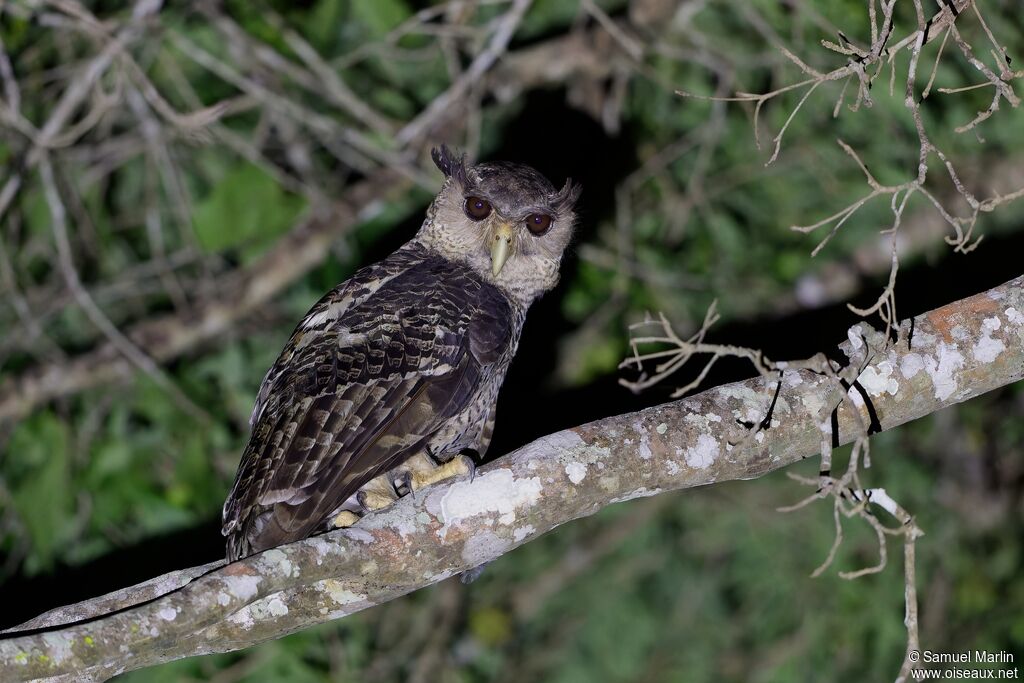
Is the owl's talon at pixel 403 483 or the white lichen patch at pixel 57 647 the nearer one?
the white lichen patch at pixel 57 647

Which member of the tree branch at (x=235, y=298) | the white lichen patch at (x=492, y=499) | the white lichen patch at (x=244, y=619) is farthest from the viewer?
the tree branch at (x=235, y=298)

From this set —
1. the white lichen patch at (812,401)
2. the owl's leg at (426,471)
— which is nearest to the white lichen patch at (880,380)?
the white lichen patch at (812,401)

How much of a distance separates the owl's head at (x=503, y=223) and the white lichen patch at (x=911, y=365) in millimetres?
1372

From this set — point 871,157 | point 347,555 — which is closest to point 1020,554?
point 871,157

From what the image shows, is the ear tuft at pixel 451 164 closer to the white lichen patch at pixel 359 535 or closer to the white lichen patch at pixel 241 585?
the white lichen patch at pixel 359 535

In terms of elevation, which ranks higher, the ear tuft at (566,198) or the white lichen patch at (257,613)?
the ear tuft at (566,198)

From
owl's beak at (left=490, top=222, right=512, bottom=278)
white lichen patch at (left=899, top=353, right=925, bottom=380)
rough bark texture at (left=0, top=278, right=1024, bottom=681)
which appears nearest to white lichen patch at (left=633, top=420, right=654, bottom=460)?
rough bark texture at (left=0, top=278, right=1024, bottom=681)

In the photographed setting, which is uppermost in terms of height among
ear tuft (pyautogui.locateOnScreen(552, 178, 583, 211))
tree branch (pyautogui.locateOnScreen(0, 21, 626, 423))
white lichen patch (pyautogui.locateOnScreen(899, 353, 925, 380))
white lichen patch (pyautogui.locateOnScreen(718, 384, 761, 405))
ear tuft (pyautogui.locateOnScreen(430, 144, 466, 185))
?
ear tuft (pyautogui.locateOnScreen(430, 144, 466, 185))

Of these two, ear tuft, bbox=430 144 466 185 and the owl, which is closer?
the owl

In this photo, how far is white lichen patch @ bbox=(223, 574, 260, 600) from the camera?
232cm

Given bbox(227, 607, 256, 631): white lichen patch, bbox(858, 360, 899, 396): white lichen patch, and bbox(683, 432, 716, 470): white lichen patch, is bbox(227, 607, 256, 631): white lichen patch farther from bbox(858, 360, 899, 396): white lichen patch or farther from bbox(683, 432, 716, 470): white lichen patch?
bbox(858, 360, 899, 396): white lichen patch

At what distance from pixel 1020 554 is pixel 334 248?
436cm

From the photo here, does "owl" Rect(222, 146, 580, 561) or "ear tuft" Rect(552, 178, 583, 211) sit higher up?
"ear tuft" Rect(552, 178, 583, 211)

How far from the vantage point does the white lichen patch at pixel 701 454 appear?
111 inches
